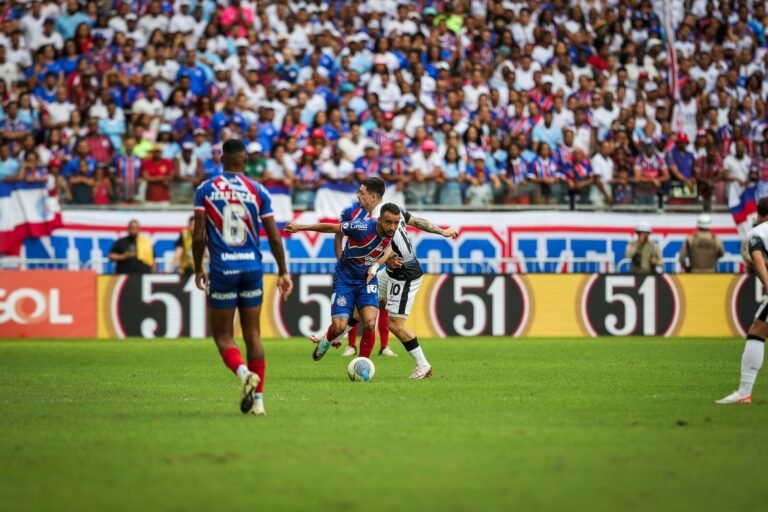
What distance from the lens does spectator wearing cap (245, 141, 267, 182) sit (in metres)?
25.2

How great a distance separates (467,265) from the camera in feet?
86.0

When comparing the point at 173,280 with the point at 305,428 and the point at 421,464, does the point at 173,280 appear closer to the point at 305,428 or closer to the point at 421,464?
the point at 305,428


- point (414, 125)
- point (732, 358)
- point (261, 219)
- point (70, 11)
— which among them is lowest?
point (732, 358)

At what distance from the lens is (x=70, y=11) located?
28.6 metres

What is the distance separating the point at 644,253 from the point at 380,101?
665 cm

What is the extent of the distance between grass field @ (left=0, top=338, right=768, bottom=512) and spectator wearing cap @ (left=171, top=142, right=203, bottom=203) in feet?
27.8

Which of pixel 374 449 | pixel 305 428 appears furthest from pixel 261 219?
pixel 374 449

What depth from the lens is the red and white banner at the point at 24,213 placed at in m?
25.0

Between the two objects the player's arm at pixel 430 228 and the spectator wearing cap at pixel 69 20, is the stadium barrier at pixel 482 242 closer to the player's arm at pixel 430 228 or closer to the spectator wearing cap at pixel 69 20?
the spectator wearing cap at pixel 69 20

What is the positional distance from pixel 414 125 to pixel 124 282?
705cm

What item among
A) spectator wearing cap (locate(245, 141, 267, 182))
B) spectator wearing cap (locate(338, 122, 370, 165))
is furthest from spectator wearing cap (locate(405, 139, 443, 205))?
spectator wearing cap (locate(245, 141, 267, 182))

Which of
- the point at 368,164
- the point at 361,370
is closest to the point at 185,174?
the point at 368,164

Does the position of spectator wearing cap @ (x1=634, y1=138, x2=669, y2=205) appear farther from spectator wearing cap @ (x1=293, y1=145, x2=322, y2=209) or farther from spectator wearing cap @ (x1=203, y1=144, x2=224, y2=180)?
spectator wearing cap @ (x1=203, y1=144, x2=224, y2=180)

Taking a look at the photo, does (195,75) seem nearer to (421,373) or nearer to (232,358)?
(421,373)
